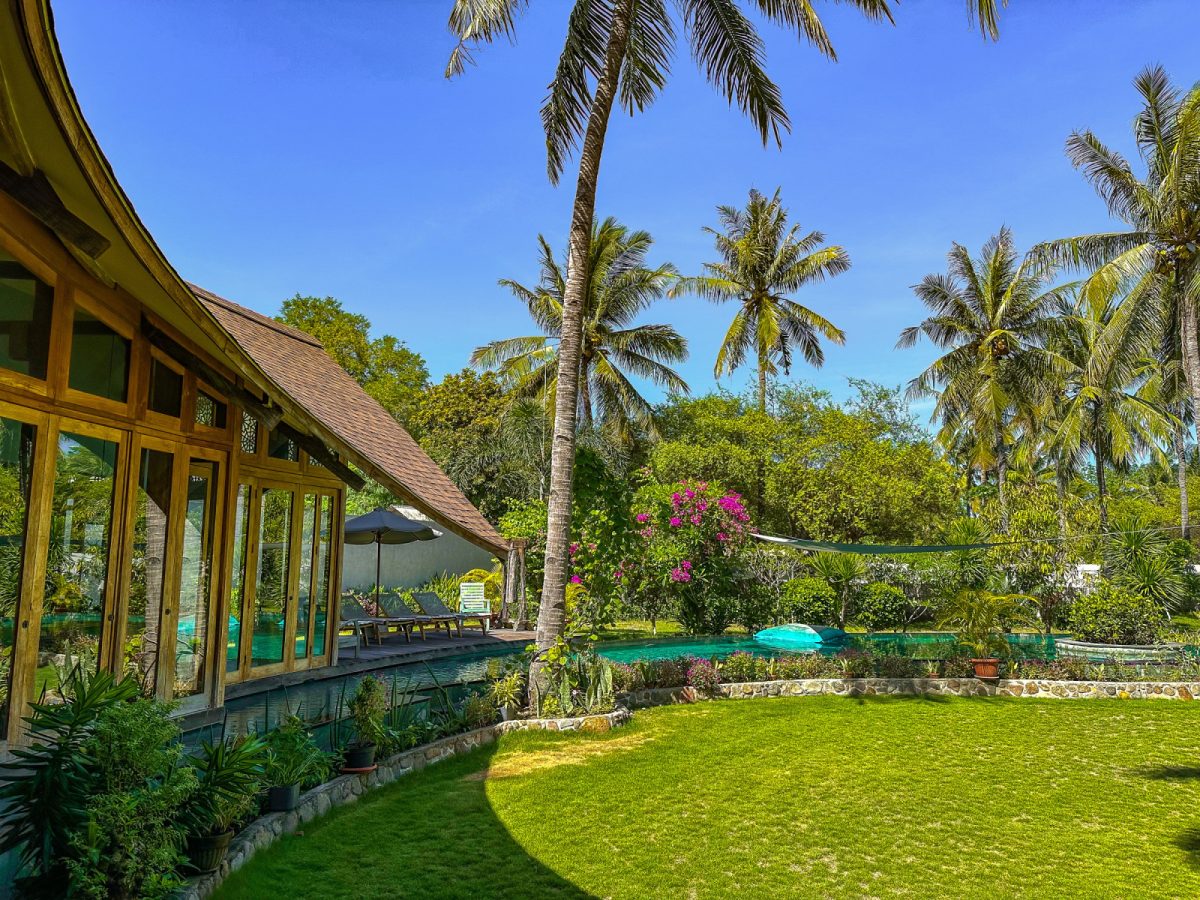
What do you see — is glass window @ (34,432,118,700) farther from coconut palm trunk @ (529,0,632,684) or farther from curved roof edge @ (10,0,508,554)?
coconut palm trunk @ (529,0,632,684)

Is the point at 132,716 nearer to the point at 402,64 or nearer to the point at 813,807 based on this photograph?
the point at 813,807

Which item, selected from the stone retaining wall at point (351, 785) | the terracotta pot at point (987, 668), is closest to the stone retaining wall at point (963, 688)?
the terracotta pot at point (987, 668)

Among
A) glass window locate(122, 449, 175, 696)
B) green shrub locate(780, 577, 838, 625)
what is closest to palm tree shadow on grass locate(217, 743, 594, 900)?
glass window locate(122, 449, 175, 696)

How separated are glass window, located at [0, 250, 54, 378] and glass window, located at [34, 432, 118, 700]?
670 millimetres

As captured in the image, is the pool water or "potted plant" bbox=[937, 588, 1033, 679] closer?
"potted plant" bbox=[937, 588, 1033, 679]

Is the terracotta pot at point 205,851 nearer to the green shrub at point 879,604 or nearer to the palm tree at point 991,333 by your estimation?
the green shrub at point 879,604

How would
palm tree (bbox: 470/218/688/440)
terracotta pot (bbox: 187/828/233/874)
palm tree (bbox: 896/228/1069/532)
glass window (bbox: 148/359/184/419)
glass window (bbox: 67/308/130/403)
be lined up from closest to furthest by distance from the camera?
terracotta pot (bbox: 187/828/233/874)
glass window (bbox: 67/308/130/403)
glass window (bbox: 148/359/184/419)
palm tree (bbox: 470/218/688/440)
palm tree (bbox: 896/228/1069/532)

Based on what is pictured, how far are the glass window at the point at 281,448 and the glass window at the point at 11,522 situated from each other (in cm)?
393

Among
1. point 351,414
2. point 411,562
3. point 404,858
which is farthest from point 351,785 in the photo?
point 411,562

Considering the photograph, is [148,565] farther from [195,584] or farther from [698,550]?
[698,550]

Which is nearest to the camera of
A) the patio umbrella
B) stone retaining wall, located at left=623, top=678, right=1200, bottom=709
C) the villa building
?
the villa building

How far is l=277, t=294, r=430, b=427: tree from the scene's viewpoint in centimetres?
3531

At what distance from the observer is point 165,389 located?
7469 mm

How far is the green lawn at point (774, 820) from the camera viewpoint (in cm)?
502
